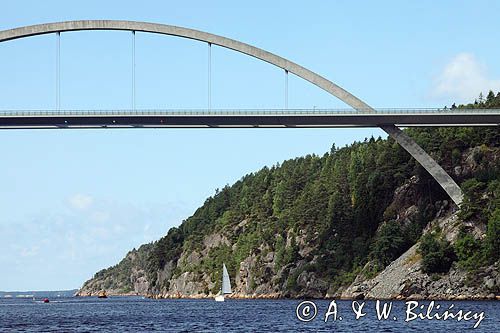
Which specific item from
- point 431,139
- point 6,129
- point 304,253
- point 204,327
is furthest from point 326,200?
point 204,327

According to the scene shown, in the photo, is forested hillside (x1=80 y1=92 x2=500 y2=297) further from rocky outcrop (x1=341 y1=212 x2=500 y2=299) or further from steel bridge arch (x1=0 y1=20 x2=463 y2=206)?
steel bridge arch (x1=0 y1=20 x2=463 y2=206)

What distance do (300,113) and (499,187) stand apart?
23.6 metres

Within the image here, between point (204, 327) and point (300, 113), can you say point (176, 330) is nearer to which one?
point (204, 327)

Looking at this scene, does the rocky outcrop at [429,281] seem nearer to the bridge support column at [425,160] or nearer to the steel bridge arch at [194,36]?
the bridge support column at [425,160]

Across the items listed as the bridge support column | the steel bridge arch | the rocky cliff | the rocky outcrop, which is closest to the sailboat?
the rocky cliff

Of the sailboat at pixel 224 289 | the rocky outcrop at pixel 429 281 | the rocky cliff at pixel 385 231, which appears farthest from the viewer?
the sailboat at pixel 224 289

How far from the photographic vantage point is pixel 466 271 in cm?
10912

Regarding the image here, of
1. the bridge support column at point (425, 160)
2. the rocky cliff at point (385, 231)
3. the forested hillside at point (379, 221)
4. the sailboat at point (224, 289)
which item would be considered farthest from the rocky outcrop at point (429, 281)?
the sailboat at point (224, 289)

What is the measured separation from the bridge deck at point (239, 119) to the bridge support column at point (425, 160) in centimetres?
119

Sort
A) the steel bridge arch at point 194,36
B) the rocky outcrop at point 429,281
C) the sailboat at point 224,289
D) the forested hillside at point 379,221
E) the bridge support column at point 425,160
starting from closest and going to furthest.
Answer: the steel bridge arch at point 194,36 < the bridge support column at point 425,160 < the rocky outcrop at point 429,281 < the forested hillside at point 379,221 < the sailboat at point 224,289

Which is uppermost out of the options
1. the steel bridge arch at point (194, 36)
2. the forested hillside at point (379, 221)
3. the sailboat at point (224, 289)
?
the steel bridge arch at point (194, 36)

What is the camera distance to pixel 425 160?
107m

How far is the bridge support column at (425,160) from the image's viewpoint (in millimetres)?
105625

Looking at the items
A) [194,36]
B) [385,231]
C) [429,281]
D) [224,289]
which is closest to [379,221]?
[385,231]
